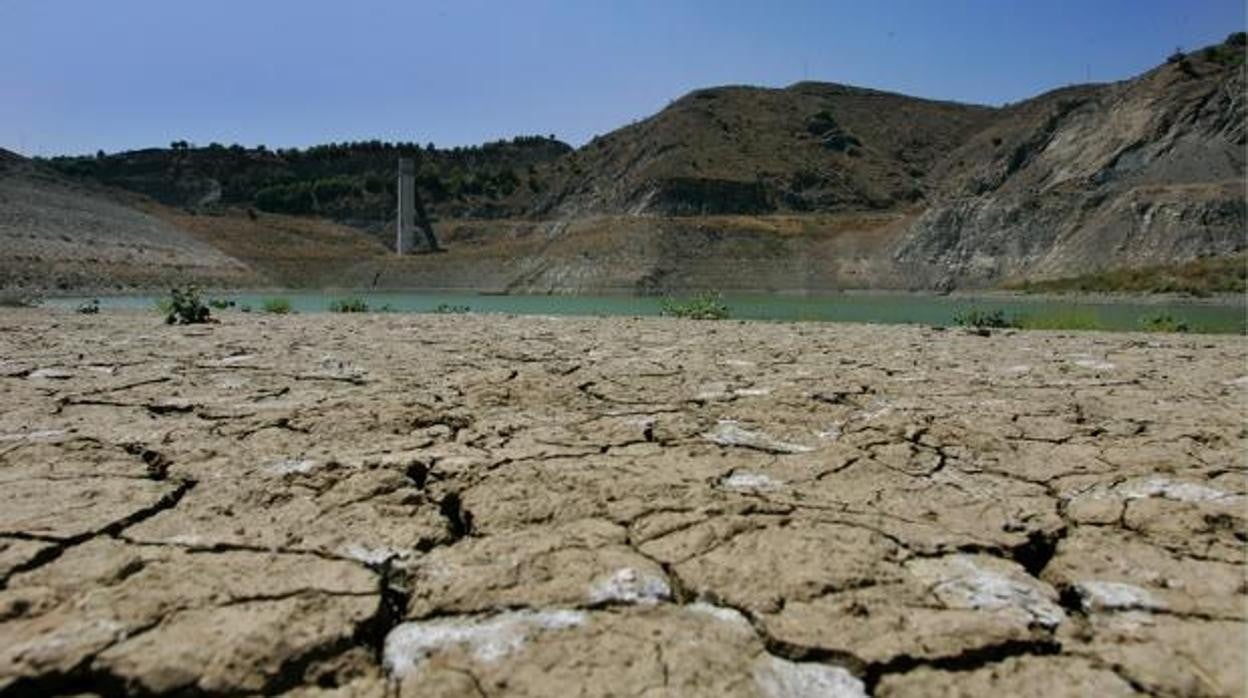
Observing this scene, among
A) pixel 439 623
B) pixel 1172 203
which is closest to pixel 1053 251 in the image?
pixel 1172 203

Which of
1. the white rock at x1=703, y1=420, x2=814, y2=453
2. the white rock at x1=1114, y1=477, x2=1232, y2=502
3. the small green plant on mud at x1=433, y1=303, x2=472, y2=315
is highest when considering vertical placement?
the white rock at x1=1114, y1=477, x2=1232, y2=502

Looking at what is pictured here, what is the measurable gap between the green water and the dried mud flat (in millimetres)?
11561

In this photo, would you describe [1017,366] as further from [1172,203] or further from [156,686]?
[1172,203]

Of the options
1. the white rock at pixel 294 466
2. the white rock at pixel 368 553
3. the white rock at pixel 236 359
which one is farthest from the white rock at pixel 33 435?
the white rock at pixel 236 359

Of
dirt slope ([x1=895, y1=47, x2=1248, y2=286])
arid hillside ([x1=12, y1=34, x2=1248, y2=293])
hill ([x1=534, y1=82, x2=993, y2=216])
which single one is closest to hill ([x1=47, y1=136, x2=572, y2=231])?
arid hillside ([x1=12, y1=34, x2=1248, y2=293])

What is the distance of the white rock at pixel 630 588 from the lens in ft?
7.95

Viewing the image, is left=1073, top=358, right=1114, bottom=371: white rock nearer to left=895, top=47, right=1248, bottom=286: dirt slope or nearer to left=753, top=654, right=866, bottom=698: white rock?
left=753, top=654, right=866, bottom=698: white rock

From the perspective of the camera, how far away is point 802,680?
205 cm

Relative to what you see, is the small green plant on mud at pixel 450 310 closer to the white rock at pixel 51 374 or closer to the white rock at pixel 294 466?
the white rock at pixel 51 374

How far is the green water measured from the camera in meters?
17.6

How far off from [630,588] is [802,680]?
22.8 inches

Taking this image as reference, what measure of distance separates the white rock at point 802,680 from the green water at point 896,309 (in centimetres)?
1378

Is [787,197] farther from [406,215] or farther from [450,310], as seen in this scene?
[450,310]

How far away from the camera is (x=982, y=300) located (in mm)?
44750
